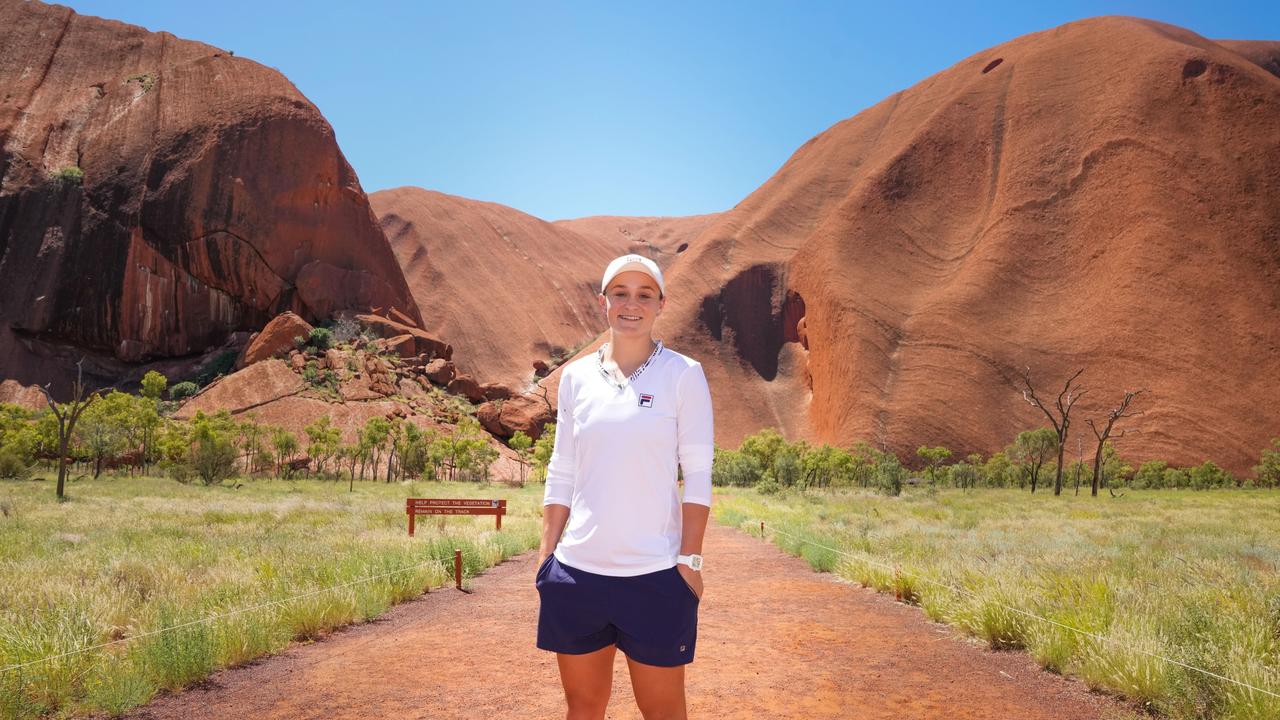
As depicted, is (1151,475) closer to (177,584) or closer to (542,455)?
(542,455)

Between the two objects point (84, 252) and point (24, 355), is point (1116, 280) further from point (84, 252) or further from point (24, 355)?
point (24, 355)

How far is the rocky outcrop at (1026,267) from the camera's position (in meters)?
59.7

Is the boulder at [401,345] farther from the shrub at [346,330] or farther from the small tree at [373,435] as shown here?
the small tree at [373,435]

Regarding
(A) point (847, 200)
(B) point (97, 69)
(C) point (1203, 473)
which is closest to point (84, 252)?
(B) point (97, 69)

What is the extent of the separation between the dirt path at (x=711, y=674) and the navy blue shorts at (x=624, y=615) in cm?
322

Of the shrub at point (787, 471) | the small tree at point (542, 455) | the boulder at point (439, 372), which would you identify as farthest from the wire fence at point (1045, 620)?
the boulder at point (439, 372)

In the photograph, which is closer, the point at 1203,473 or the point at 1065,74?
the point at 1203,473

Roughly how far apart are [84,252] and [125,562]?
6554cm

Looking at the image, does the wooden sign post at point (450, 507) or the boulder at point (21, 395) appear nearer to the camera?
the wooden sign post at point (450, 507)

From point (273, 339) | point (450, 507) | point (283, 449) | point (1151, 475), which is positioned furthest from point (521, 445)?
point (1151, 475)

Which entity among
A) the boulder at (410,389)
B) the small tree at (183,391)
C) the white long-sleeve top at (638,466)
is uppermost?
the boulder at (410,389)

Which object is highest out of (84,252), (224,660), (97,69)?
(97,69)

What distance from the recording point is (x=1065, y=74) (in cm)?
7906

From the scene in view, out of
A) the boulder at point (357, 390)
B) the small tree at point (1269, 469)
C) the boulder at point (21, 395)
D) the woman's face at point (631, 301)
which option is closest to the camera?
the woman's face at point (631, 301)
